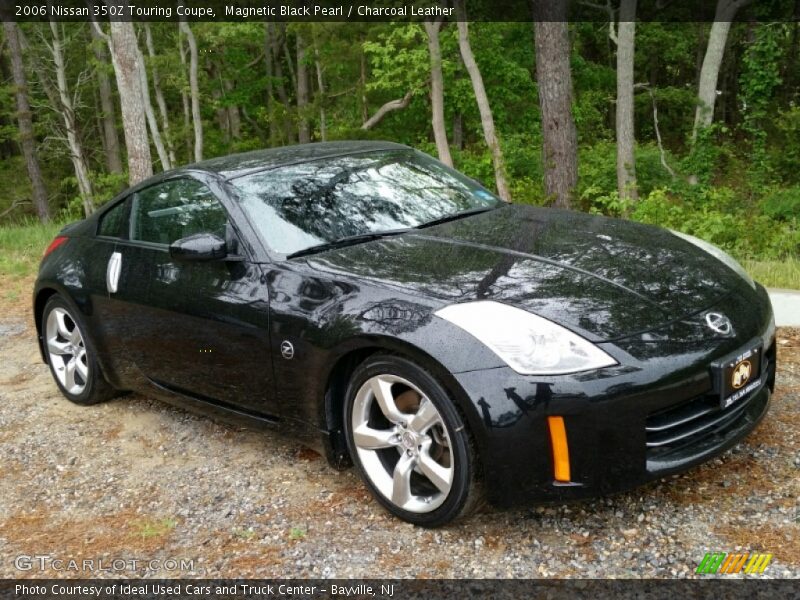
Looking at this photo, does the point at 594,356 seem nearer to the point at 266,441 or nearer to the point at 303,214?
the point at 303,214

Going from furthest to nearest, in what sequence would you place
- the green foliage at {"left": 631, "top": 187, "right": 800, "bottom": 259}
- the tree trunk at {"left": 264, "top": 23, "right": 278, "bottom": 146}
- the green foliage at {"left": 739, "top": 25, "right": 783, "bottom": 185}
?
the tree trunk at {"left": 264, "top": 23, "right": 278, "bottom": 146}, the green foliage at {"left": 739, "top": 25, "right": 783, "bottom": 185}, the green foliage at {"left": 631, "top": 187, "right": 800, "bottom": 259}

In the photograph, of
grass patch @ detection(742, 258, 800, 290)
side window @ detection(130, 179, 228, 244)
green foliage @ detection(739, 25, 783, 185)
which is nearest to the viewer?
side window @ detection(130, 179, 228, 244)

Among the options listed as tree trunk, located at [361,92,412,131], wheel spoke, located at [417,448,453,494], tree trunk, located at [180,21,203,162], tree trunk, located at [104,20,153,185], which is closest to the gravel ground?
wheel spoke, located at [417,448,453,494]

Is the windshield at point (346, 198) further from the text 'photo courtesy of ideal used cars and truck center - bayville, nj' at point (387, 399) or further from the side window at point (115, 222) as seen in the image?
the side window at point (115, 222)

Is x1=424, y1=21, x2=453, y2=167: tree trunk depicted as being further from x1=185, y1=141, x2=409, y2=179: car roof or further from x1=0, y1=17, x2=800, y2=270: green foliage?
x1=185, y1=141, x2=409, y2=179: car roof

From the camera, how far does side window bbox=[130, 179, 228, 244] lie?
4.08m

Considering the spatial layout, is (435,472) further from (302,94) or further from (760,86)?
(302,94)

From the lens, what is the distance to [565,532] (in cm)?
312

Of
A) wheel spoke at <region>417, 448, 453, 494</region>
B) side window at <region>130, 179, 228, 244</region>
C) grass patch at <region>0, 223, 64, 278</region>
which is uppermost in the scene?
side window at <region>130, 179, 228, 244</region>

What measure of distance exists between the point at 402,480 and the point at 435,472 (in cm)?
20

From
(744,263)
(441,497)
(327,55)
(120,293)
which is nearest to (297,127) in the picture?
(327,55)

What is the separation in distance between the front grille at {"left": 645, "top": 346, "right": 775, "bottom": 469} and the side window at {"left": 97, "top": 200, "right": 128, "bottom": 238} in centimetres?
329

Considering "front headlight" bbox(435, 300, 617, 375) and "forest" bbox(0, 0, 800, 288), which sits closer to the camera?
"front headlight" bbox(435, 300, 617, 375)

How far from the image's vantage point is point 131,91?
12.1 m
